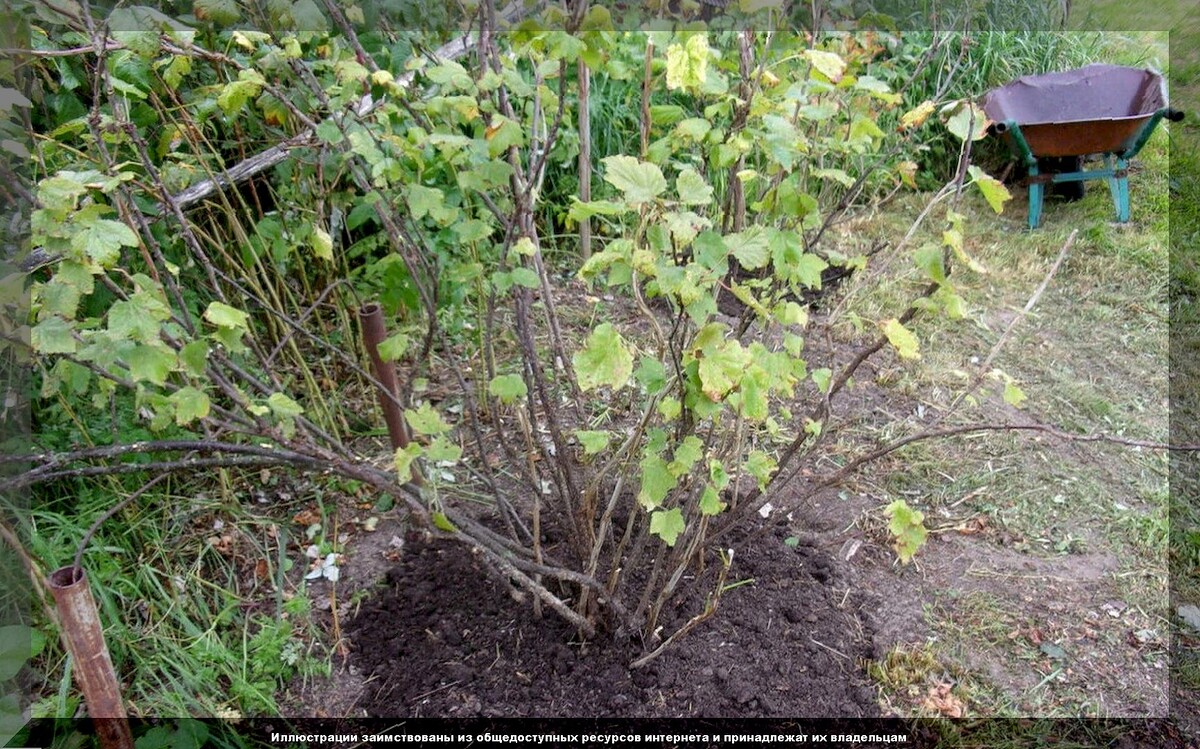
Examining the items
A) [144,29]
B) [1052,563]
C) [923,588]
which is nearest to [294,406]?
[144,29]

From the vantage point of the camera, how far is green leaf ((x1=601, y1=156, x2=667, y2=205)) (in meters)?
1.34

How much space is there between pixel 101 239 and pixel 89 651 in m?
0.70

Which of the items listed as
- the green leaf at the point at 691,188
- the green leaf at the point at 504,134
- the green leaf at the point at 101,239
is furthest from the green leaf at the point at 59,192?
the green leaf at the point at 691,188

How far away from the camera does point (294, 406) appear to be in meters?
1.62

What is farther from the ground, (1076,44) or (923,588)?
(1076,44)

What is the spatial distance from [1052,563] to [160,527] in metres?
2.82

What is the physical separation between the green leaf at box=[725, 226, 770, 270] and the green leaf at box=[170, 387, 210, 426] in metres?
1.01

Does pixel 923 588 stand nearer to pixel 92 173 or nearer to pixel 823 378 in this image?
pixel 823 378

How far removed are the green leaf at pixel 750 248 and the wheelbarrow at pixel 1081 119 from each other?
345cm

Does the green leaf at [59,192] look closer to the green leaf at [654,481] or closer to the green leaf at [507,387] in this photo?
the green leaf at [507,387]

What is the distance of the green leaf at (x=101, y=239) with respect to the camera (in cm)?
132

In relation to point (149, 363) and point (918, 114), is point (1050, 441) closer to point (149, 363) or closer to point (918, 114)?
point (918, 114)

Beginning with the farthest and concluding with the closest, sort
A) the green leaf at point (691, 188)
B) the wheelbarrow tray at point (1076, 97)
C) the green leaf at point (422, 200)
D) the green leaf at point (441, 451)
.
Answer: the wheelbarrow tray at point (1076, 97), the green leaf at point (422, 200), the green leaf at point (441, 451), the green leaf at point (691, 188)

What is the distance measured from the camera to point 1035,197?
4.76 meters
